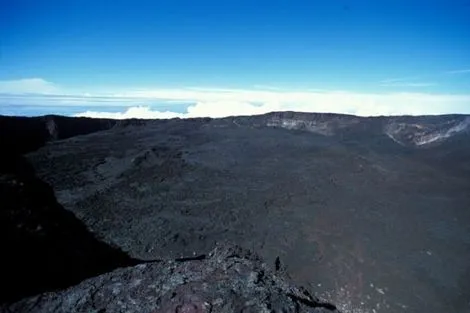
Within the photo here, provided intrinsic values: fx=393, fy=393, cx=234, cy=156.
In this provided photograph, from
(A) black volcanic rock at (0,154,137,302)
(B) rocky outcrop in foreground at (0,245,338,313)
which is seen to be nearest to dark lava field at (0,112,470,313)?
(A) black volcanic rock at (0,154,137,302)

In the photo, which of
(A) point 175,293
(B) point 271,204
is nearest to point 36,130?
(B) point 271,204

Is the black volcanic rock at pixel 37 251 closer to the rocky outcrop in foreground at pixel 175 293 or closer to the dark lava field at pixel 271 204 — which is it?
the dark lava field at pixel 271 204

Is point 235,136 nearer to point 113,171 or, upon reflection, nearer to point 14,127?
point 113,171

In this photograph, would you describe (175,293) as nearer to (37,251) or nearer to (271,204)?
(37,251)

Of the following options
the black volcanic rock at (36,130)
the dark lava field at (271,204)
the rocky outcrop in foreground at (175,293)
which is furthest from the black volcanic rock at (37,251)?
the black volcanic rock at (36,130)

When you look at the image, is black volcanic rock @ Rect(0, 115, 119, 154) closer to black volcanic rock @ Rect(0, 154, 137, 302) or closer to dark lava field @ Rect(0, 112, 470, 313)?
dark lava field @ Rect(0, 112, 470, 313)

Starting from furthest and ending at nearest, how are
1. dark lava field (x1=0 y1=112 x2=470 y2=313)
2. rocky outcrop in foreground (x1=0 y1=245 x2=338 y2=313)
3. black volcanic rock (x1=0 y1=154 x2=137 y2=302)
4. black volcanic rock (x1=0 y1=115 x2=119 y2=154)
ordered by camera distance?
black volcanic rock (x1=0 y1=115 x2=119 y2=154)
dark lava field (x1=0 y1=112 x2=470 y2=313)
black volcanic rock (x1=0 y1=154 x2=137 y2=302)
rocky outcrop in foreground (x1=0 y1=245 x2=338 y2=313)

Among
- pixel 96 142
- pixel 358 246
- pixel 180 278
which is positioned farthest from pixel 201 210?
pixel 96 142
